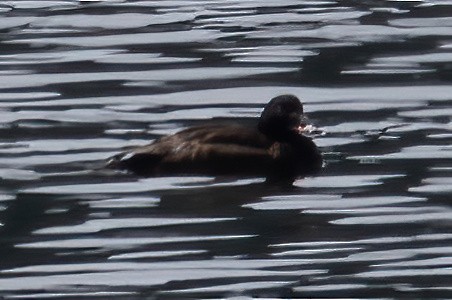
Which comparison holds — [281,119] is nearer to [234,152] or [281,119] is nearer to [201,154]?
[234,152]

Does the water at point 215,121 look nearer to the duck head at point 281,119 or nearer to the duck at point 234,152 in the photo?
the duck at point 234,152

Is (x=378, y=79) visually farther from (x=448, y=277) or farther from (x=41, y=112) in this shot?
(x=448, y=277)

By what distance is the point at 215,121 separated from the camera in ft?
60.6

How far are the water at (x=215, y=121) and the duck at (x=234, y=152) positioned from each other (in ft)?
0.58

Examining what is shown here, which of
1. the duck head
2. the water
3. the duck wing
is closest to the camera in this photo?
the water

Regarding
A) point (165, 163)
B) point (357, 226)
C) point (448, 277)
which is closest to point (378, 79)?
point (165, 163)

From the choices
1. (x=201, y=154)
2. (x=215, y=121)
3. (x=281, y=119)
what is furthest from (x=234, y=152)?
(x=215, y=121)

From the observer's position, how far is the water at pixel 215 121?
13.8m

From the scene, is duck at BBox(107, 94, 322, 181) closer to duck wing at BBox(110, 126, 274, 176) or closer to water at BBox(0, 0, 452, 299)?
duck wing at BBox(110, 126, 274, 176)

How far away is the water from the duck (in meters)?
0.18

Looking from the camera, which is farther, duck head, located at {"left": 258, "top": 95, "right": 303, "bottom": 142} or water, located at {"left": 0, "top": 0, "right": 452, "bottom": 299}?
duck head, located at {"left": 258, "top": 95, "right": 303, "bottom": 142}

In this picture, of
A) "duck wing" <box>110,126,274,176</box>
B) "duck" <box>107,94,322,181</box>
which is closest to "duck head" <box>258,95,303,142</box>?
"duck" <box>107,94,322,181</box>

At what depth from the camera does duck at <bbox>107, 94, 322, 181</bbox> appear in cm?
1684

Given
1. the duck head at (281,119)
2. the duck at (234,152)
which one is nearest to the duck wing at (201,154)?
the duck at (234,152)
